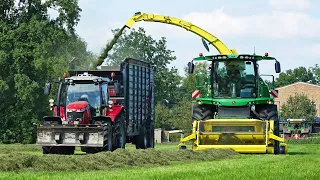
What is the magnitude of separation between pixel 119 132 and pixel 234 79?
477cm

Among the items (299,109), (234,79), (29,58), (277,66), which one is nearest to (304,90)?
(299,109)

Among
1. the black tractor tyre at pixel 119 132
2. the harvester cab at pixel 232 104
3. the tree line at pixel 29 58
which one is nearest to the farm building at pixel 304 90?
the tree line at pixel 29 58

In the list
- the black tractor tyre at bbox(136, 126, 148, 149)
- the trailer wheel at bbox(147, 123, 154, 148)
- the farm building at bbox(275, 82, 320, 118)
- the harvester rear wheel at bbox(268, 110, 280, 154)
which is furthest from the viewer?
the farm building at bbox(275, 82, 320, 118)

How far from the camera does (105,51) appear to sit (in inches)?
1651

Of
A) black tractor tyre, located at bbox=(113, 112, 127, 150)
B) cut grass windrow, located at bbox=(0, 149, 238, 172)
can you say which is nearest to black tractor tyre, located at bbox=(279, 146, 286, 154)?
cut grass windrow, located at bbox=(0, 149, 238, 172)

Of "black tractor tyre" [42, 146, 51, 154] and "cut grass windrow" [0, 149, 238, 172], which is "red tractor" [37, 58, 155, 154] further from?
"cut grass windrow" [0, 149, 238, 172]

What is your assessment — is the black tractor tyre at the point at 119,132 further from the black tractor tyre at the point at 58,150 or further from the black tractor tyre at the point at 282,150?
the black tractor tyre at the point at 282,150

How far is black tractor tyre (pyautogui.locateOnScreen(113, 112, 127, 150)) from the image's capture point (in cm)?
2780

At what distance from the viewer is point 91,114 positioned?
27125 millimetres

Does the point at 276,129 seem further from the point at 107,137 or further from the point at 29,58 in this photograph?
the point at 29,58

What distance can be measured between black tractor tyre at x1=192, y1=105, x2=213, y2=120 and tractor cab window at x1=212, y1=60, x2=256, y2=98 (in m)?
0.68

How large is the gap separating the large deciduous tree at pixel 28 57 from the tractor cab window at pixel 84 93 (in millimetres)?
26699

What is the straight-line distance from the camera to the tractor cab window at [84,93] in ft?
89.5

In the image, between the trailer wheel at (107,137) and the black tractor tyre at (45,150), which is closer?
the trailer wheel at (107,137)
